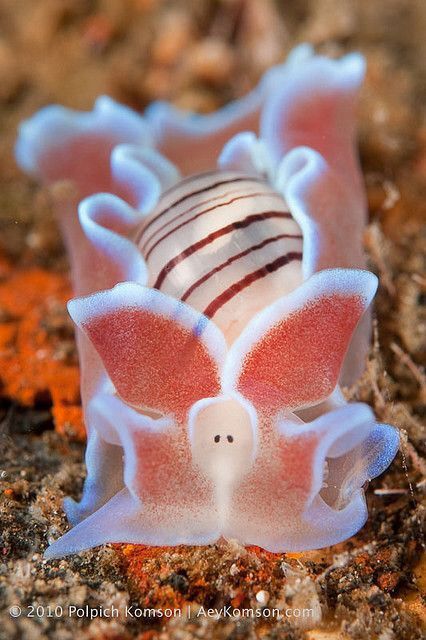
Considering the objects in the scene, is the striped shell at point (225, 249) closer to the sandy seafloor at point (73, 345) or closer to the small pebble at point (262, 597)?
the sandy seafloor at point (73, 345)

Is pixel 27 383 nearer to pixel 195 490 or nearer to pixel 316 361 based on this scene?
pixel 195 490

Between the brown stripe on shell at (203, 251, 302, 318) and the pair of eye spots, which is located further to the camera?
the brown stripe on shell at (203, 251, 302, 318)

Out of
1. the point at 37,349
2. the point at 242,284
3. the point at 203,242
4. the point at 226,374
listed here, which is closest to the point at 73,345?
the point at 37,349

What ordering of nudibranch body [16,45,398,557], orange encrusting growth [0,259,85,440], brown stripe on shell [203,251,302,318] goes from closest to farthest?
nudibranch body [16,45,398,557] < brown stripe on shell [203,251,302,318] < orange encrusting growth [0,259,85,440]

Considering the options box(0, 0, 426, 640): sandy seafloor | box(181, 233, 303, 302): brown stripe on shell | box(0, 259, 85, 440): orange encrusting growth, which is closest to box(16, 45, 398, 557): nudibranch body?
box(181, 233, 303, 302): brown stripe on shell

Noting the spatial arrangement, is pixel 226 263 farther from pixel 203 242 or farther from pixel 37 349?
pixel 37 349

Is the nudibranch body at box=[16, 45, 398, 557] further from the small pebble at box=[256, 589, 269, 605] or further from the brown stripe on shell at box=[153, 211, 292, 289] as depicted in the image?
the small pebble at box=[256, 589, 269, 605]
